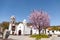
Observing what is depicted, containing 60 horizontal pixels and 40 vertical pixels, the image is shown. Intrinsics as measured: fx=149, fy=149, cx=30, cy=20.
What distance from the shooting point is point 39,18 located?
34875mm

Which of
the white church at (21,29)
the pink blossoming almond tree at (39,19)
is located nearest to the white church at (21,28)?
the white church at (21,29)

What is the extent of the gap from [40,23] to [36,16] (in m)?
2.09

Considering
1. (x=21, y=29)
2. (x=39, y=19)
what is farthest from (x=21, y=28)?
(x=39, y=19)

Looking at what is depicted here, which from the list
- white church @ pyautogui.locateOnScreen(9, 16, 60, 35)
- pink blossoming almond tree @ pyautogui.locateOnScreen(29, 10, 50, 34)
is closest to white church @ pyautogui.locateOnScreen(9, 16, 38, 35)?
white church @ pyautogui.locateOnScreen(9, 16, 60, 35)

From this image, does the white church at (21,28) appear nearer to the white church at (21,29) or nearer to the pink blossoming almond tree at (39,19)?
the white church at (21,29)

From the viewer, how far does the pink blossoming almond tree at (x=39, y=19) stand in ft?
112

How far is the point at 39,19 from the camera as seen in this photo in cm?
3469

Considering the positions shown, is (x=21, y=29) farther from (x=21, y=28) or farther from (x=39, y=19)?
(x=39, y=19)

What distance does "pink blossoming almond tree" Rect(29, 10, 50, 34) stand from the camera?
34.2 meters

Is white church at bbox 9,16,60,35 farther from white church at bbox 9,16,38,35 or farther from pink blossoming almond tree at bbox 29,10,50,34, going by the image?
pink blossoming almond tree at bbox 29,10,50,34

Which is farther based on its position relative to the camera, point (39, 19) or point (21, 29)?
point (21, 29)

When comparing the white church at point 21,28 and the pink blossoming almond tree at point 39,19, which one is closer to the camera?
the pink blossoming almond tree at point 39,19

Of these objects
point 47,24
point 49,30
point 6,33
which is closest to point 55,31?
point 49,30

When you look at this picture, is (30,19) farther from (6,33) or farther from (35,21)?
(6,33)
